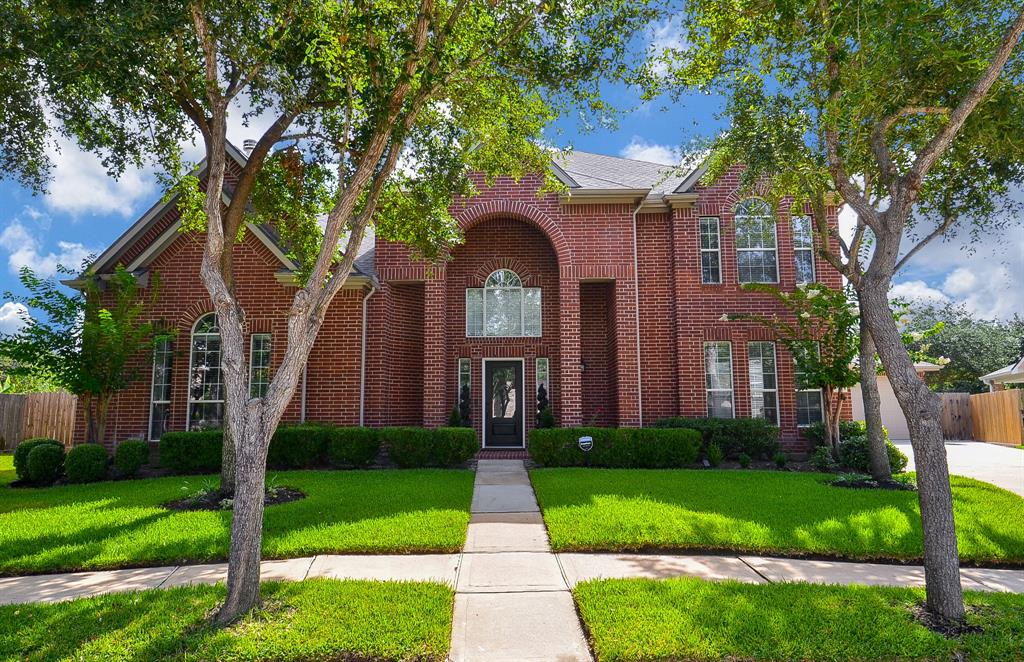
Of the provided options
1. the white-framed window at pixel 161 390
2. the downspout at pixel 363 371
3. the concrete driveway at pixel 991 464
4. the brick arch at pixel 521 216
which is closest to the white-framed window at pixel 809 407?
the concrete driveway at pixel 991 464

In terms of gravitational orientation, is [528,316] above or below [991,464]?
above

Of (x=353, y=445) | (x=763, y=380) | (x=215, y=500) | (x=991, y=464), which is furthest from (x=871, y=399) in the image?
(x=215, y=500)

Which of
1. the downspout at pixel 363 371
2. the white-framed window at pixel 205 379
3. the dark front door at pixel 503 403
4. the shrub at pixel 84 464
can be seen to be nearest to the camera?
the shrub at pixel 84 464

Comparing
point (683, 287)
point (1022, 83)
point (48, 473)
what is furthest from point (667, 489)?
point (48, 473)

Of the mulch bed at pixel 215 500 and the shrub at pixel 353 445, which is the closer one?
the mulch bed at pixel 215 500

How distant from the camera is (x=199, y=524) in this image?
23.4 ft

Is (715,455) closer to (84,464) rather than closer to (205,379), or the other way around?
(205,379)

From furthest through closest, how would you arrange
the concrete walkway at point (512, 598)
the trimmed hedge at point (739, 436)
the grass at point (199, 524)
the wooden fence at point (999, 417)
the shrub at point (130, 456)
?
1. the wooden fence at point (999, 417)
2. the trimmed hedge at point (739, 436)
3. the shrub at point (130, 456)
4. the grass at point (199, 524)
5. the concrete walkway at point (512, 598)

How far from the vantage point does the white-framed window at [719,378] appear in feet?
45.3

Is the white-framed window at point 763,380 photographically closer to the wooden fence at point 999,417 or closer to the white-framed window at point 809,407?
the white-framed window at point 809,407

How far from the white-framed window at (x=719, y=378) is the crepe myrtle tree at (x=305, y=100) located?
267 inches

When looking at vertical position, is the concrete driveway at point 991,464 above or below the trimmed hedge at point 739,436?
below

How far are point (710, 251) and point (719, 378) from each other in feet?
10.3

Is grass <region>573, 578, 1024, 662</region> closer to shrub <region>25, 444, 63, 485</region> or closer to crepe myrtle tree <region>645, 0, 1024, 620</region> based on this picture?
crepe myrtle tree <region>645, 0, 1024, 620</region>
